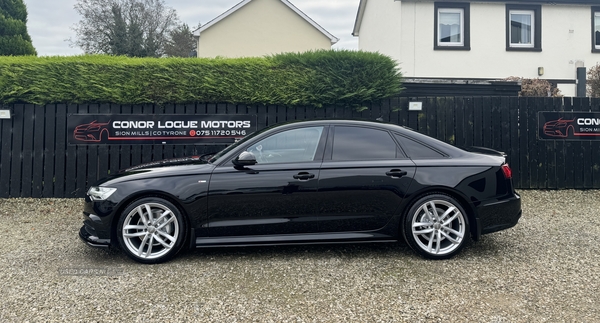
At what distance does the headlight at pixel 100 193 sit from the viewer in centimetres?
444

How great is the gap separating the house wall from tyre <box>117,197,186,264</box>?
55.2 ft

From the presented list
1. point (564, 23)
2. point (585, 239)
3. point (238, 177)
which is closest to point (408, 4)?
point (564, 23)

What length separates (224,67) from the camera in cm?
764

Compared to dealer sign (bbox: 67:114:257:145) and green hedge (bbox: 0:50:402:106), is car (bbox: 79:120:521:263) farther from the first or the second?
green hedge (bbox: 0:50:402:106)

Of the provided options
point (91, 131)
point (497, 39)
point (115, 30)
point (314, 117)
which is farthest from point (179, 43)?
point (314, 117)

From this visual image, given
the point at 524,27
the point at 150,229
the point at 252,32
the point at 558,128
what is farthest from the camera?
the point at 252,32

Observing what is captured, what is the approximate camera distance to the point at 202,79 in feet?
25.0

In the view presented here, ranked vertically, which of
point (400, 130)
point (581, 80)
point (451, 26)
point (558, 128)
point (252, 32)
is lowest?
point (400, 130)

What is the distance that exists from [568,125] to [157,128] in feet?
24.5

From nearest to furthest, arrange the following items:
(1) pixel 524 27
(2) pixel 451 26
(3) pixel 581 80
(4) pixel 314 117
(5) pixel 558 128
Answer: (4) pixel 314 117, (5) pixel 558 128, (3) pixel 581 80, (2) pixel 451 26, (1) pixel 524 27

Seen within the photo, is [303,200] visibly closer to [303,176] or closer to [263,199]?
[303,176]

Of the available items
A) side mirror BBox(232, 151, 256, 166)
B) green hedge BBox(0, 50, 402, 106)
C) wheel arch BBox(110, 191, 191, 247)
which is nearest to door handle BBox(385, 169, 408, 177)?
side mirror BBox(232, 151, 256, 166)

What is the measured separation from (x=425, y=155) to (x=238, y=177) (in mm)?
1980

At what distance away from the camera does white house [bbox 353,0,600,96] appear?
49.2 ft
